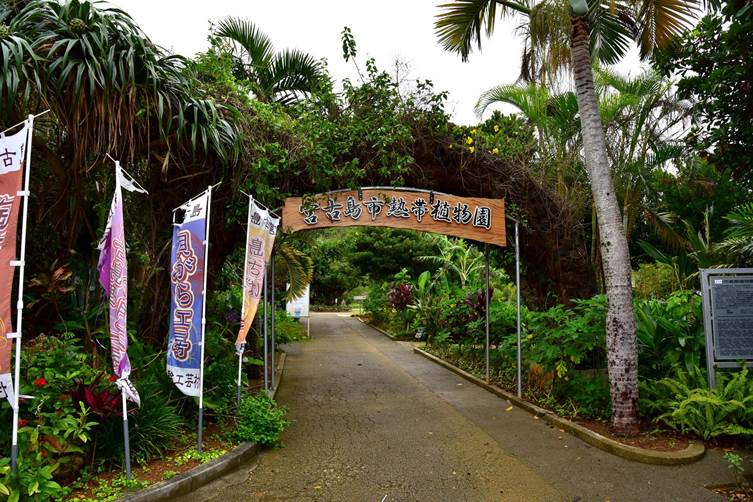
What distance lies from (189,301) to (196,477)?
1650 mm

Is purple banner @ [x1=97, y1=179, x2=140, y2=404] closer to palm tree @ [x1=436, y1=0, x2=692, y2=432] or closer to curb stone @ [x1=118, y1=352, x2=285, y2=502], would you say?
curb stone @ [x1=118, y1=352, x2=285, y2=502]

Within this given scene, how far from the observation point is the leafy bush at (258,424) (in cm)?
557

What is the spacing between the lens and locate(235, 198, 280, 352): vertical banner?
Answer: 19.0ft

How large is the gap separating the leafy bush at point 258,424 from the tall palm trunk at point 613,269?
3897mm

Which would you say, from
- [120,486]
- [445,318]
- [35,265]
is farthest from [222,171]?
[445,318]

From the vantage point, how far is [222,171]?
6.88 m

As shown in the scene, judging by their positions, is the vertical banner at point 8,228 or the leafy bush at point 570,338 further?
the leafy bush at point 570,338

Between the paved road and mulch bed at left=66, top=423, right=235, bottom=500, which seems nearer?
mulch bed at left=66, top=423, right=235, bottom=500

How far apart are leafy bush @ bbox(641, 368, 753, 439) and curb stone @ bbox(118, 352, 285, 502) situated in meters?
4.69

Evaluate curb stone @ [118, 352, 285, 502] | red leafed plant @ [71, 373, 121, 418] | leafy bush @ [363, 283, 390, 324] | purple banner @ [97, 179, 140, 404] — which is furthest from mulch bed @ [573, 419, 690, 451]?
leafy bush @ [363, 283, 390, 324]

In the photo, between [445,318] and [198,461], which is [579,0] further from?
[445,318]

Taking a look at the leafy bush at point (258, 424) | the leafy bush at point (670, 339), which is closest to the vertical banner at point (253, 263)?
the leafy bush at point (258, 424)

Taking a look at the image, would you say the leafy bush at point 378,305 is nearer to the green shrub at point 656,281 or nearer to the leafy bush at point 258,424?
the green shrub at point 656,281

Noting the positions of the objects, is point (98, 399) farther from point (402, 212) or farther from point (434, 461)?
point (402, 212)
